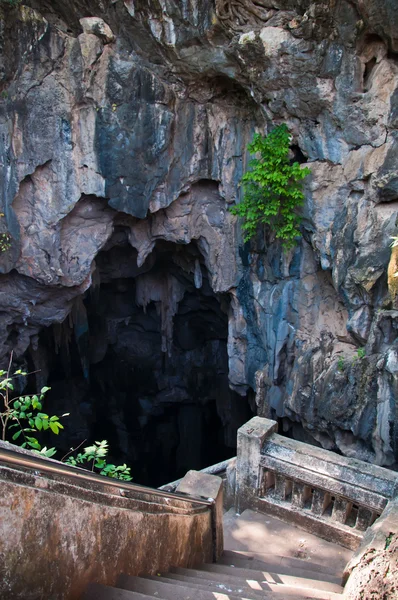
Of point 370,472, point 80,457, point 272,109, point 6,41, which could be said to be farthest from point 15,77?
point 370,472

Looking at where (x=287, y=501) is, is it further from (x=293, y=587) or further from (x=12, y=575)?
(x=12, y=575)

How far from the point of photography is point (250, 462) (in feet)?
19.4

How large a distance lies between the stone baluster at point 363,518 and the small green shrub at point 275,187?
6706mm

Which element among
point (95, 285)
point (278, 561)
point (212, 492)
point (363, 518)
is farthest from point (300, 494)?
point (95, 285)

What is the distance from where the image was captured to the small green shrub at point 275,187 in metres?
10.4

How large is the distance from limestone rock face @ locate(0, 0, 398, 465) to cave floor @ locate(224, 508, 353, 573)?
12.3 ft

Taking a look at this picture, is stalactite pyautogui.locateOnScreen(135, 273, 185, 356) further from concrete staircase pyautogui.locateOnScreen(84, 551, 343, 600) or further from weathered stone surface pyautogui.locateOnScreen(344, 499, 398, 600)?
weathered stone surface pyautogui.locateOnScreen(344, 499, 398, 600)

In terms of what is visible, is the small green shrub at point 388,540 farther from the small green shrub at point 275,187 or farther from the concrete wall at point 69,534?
the small green shrub at point 275,187

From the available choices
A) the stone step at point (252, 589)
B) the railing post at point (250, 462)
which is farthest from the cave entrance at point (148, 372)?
the stone step at point (252, 589)

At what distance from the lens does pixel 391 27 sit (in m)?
8.48

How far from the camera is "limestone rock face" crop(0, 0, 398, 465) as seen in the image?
9422 millimetres

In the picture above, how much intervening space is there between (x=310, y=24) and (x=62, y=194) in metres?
6.58

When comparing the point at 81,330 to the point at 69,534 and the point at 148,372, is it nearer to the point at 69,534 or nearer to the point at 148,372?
the point at 148,372

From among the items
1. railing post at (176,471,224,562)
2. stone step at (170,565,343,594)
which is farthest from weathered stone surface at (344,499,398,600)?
railing post at (176,471,224,562)
